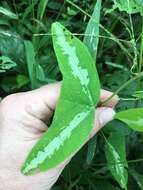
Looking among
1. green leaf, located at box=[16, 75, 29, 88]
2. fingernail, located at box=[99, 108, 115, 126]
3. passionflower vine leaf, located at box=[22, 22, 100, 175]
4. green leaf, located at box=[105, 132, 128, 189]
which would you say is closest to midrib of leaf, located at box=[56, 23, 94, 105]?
passionflower vine leaf, located at box=[22, 22, 100, 175]

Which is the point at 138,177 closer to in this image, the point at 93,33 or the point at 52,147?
the point at 93,33

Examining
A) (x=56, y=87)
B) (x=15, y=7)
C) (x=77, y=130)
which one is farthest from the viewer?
(x=15, y=7)

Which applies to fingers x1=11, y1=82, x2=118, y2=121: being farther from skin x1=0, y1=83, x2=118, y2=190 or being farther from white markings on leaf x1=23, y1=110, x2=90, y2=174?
white markings on leaf x1=23, y1=110, x2=90, y2=174

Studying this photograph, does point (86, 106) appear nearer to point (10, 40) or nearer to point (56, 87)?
point (56, 87)

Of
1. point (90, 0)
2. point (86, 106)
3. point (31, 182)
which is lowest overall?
point (31, 182)

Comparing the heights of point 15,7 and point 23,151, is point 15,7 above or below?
above

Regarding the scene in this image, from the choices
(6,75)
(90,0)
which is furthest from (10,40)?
(90,0)

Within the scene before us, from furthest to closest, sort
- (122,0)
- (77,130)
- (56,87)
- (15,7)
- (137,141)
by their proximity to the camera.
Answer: (15,7) < (137,141) < (122,0) < (56,87) < (77,130)

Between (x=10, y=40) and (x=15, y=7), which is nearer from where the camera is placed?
(x=10, y=40)
